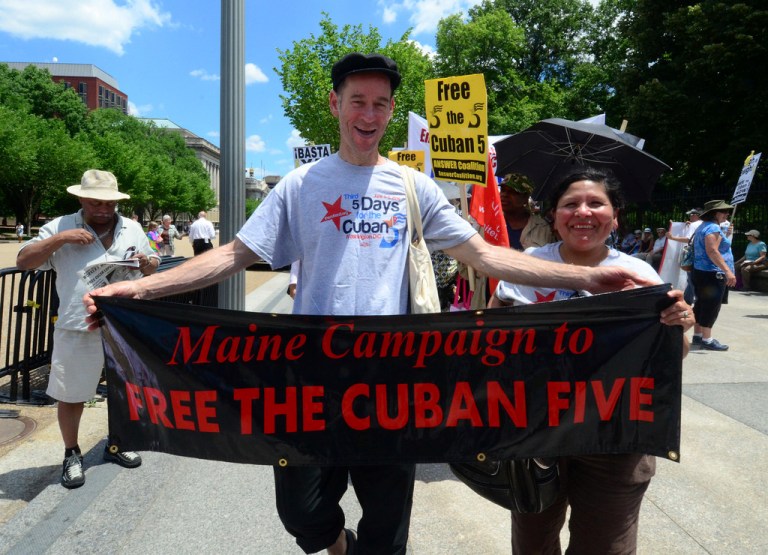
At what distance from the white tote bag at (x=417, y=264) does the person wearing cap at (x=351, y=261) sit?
1.1 inches

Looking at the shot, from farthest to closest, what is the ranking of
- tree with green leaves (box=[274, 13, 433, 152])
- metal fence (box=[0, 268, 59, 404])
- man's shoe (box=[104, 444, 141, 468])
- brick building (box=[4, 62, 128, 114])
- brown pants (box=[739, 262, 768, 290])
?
1. brick building (box=[4, 62, 128, 114])
2. tree with green leaves (box=[274, 13, 433, 152])
3. brown pants (box=[739, 262, 768, 290])
4. metal fence (box=[0, 268, 59, 404])
5. man's shoe (box=[104, 444, 141, 468])

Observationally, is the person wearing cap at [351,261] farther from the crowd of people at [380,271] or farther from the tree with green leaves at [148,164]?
the tree with green leaves at [148,164]

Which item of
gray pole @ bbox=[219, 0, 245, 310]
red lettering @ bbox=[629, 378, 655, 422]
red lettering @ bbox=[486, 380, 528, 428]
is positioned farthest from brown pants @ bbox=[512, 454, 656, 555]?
gray pole @ bbox=[219, 0, 245, 310]

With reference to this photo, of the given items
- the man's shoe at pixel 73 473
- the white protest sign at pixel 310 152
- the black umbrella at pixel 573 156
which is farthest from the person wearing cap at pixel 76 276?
the white protest sign at pixel 310 152

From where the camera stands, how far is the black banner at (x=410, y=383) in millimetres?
2145

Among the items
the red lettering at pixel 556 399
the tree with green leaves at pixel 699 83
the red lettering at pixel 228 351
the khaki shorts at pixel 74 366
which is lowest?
the khaki shorts at pixel 74 366

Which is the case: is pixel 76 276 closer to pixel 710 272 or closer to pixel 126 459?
pixel 126 459

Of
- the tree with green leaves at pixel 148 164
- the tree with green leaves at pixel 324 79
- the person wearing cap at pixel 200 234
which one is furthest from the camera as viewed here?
the tree with green leaves at pixel 148 164

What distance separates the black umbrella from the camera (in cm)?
432

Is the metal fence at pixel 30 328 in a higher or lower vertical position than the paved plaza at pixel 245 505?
higher

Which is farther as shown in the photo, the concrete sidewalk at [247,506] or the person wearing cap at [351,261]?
the concrete sidewalk at [247,506]

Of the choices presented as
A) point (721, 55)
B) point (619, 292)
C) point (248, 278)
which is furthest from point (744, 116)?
point (619, 292)

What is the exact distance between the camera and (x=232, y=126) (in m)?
5.95

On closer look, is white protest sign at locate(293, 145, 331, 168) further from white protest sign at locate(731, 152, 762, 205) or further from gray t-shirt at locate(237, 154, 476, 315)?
gray t-shirt at locate(237, 154, 476, 315)
